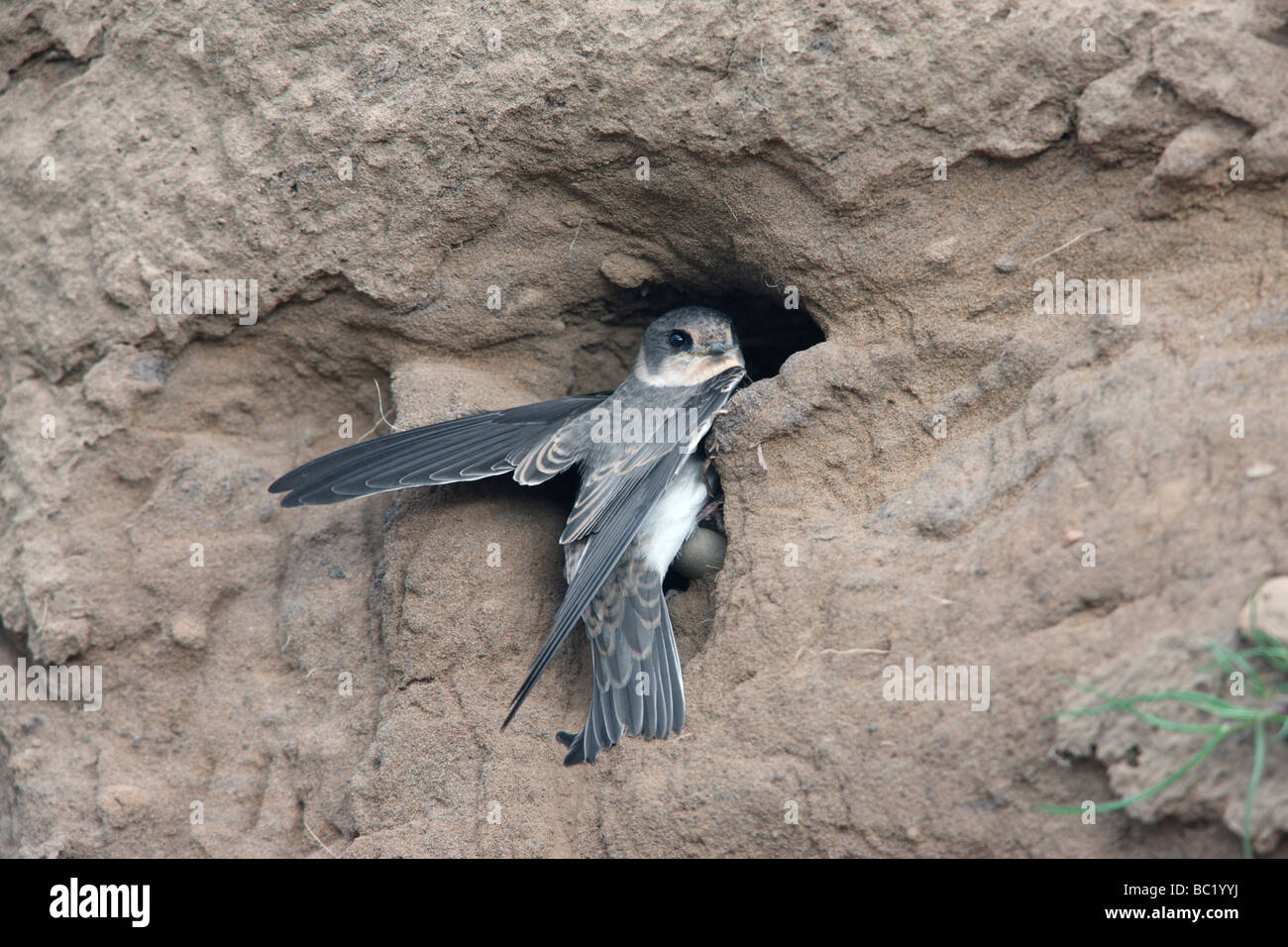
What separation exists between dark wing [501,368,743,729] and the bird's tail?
16cm

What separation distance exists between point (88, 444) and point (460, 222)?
1.52 m

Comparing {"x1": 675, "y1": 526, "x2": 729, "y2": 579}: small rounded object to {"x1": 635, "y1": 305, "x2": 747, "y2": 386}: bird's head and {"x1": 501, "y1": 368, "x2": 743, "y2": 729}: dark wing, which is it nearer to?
{"x1": 501, "y1": 368, "x2": 743, "y2": 729}: dark wing

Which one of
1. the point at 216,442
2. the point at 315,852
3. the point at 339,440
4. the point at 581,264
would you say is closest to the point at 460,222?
the point at 581,264

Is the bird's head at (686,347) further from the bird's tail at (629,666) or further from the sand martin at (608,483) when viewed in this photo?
the bird's tail at (629,666)

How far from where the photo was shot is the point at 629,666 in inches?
125

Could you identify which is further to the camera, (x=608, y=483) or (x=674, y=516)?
(x=674, y=516)

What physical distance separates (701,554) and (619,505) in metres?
0.42

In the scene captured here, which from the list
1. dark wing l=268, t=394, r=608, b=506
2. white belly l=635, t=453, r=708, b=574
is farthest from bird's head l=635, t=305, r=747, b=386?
dark wing l=268, t=394, r=608, b=506

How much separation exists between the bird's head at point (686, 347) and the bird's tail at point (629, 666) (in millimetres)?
799

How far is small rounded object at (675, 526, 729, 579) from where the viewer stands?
3.69 meters

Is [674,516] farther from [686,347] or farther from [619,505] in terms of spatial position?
[686,347]

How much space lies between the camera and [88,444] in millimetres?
3842

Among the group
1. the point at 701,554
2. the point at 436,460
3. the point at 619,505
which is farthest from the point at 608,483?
the point at 436,460

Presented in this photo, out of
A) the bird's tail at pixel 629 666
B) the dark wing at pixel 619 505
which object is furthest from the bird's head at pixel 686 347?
the bird's tail at pixel 629 666
